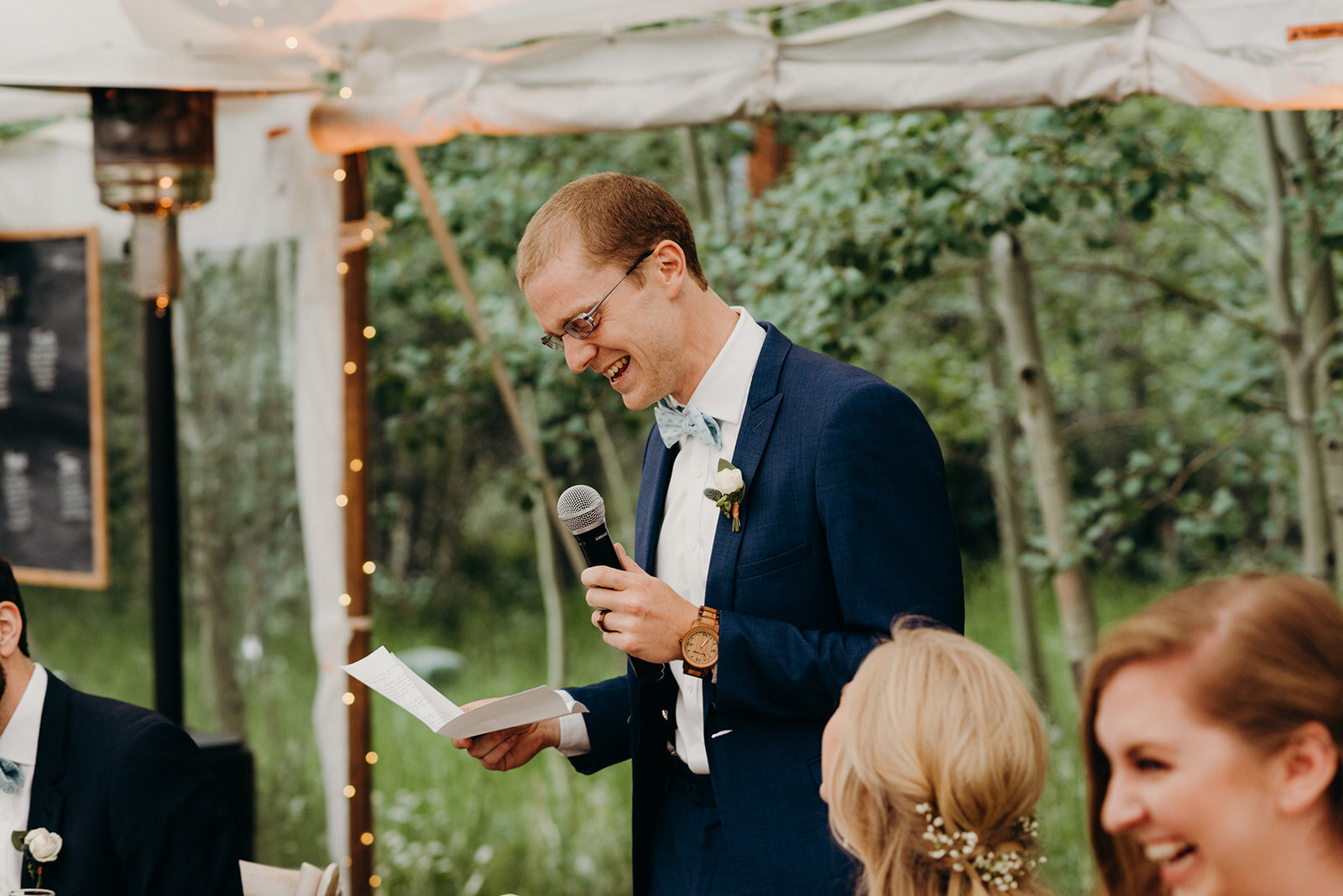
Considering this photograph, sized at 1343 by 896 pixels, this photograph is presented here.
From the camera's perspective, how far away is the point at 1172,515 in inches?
387

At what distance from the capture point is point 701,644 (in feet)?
5.45

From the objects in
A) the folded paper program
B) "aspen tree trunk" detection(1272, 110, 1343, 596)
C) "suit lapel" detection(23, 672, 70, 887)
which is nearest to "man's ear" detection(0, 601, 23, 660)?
"suit lapel" detection(23, 672, 70, 887)

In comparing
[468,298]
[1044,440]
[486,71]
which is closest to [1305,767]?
[486,71]

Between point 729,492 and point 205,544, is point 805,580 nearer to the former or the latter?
point 729,492

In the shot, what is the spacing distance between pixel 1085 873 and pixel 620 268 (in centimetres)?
369

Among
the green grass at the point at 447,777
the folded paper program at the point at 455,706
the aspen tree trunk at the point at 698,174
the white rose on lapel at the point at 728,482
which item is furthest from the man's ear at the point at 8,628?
the aspen tree trunk at the point at 698,174

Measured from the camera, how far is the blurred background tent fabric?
2.39 meters

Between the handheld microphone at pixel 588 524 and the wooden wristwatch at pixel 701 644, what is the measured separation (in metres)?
Result: 0.15

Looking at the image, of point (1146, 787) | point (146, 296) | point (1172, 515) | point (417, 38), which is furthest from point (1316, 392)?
point (1172, 515)

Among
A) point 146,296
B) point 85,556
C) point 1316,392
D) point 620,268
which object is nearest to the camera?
point 620,268

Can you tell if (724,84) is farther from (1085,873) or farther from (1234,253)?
(1234,253)

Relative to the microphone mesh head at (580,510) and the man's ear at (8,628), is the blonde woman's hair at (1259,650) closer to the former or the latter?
the microphone mesh head at (580,510)

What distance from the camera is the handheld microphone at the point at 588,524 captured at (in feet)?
5.62

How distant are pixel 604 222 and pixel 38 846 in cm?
120
